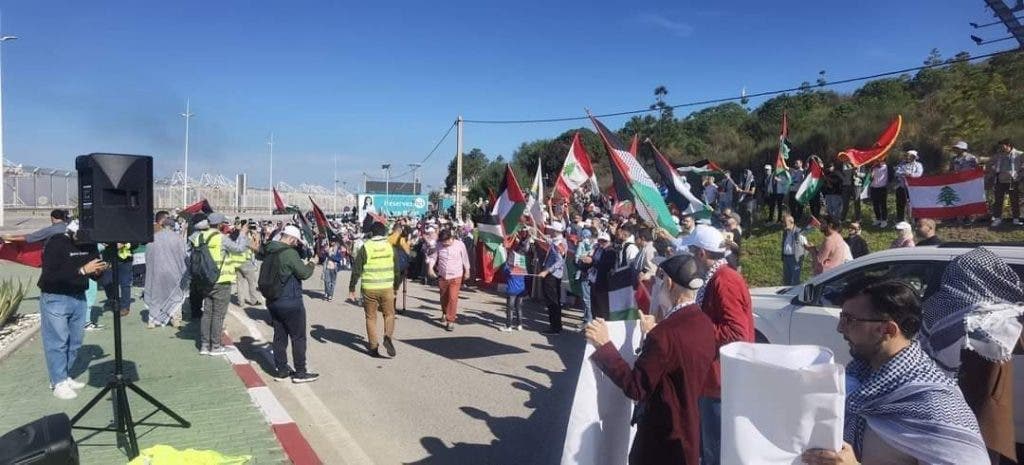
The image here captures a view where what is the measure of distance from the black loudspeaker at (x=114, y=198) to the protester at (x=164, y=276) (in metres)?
5.44

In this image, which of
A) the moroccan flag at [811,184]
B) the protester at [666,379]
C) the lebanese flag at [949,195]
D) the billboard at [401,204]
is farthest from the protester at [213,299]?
the billboard at [401,204]

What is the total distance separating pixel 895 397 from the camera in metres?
2.00

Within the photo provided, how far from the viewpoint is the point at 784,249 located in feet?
37.6

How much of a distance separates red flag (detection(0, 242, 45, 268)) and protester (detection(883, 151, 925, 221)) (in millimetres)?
15255

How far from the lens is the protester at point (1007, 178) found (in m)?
12.7

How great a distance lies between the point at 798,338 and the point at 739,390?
15.5ft

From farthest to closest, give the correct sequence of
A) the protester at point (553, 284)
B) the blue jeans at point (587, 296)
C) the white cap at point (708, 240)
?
the protester at point (553, 284) < the blue jeans at point (587, 296) < the white cap at point (708, 240)

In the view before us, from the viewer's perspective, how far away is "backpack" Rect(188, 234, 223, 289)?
319 inches

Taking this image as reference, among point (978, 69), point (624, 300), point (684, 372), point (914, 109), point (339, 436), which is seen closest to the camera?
point (684, 372)

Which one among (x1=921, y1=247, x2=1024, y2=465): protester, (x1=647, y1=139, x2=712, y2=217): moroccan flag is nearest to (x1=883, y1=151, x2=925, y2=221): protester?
(x1=647, y1=139, x2=712, y2=217): moroccan flag

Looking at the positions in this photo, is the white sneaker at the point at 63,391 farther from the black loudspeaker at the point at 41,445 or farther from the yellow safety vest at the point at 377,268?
the black loudspeaker at the point at 41,445

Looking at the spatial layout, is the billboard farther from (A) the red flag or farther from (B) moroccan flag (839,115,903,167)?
(A) the red flag

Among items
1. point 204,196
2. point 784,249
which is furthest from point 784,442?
point 204,196

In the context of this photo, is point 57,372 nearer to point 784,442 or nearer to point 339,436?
point 339,436
